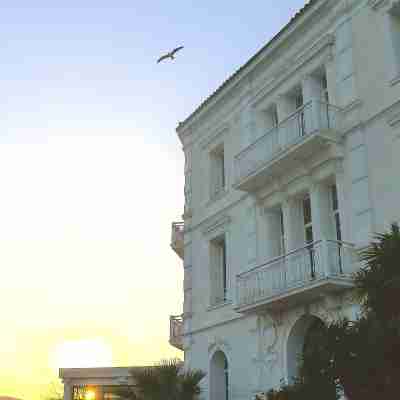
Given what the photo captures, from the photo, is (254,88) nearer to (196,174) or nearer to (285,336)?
(196,174)

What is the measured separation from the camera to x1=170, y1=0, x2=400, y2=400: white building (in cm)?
1423

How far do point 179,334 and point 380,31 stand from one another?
11365 millimetres

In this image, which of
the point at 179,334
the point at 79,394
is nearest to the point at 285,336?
the point at 179,334

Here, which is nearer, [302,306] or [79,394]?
[302,306]

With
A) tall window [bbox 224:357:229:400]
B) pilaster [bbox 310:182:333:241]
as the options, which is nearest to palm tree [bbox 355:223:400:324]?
pilaster [bbox 310:182:333:241]

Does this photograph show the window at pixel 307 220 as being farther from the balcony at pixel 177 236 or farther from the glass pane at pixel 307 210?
the balcony at pixel 177 236

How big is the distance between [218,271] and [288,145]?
5.71 metres

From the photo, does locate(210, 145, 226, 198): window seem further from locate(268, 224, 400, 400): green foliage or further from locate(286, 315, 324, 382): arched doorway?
locate(268, 224, 400, 400): green foliage

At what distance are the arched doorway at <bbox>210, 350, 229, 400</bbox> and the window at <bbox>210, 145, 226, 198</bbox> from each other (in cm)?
504

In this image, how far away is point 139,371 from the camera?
14.6m

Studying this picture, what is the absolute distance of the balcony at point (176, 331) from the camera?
21.2 m

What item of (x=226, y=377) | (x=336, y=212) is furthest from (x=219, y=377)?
(x=336, y=212)

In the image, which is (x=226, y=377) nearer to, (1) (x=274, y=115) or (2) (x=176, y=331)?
(2) (x=176, y=331)

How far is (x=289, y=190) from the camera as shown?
655 inches
